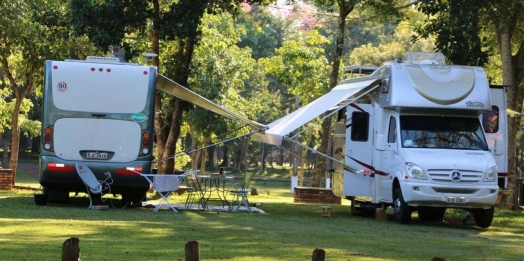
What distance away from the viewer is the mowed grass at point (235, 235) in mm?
12398

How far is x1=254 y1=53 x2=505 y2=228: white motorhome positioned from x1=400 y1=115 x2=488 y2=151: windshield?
19 millimetres

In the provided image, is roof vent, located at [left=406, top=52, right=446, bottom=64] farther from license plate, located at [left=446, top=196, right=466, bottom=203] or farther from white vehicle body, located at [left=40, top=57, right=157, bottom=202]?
white vehicle body, located at [left=40, top=57, right=157, bottom=202]

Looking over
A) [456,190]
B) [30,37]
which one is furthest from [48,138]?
[30,37]

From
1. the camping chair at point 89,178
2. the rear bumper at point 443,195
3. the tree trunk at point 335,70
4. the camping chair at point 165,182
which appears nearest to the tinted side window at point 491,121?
the rear bumper at point 443,195

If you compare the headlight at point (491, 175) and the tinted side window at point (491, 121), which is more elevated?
the tinted side window at point (491, 121)

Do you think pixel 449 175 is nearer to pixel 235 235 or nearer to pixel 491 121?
pixel 491 121

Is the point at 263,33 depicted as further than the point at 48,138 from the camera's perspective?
Yes

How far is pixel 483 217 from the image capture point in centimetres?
1967

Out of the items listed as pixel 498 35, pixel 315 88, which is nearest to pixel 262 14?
pixel 315 88

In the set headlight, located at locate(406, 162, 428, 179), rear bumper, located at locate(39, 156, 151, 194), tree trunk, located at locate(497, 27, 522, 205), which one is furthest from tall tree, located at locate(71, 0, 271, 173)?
headlight, located at locate(406, 162, 428, 179)

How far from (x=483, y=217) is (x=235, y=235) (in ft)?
21.5

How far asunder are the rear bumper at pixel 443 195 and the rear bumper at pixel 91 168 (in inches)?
205

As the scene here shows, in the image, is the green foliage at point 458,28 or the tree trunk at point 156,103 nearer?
the green foliage at point 458,28

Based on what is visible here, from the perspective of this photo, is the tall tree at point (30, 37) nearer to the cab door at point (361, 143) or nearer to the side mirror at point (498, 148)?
the cab door at point (361, 143)
